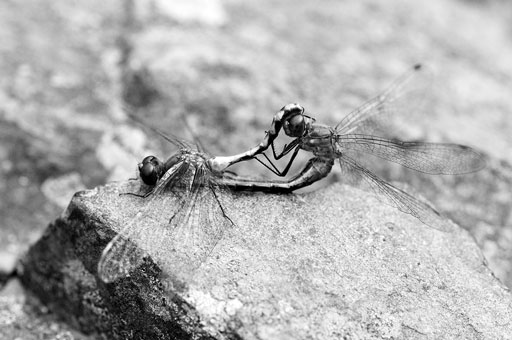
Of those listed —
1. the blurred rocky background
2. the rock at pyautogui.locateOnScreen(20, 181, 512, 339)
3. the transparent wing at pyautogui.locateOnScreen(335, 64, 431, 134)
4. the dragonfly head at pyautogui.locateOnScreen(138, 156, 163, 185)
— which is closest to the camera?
the rock at pyautogui.locateOnScreen(20, 181, 512, 339)

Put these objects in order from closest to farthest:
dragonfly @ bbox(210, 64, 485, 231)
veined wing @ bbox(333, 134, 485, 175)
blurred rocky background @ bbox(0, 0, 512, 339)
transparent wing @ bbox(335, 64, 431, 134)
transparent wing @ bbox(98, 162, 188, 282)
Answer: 1. transparent wing @ bbox(98, 162, 188, 282)
2. dragonfly @ bbox(210, 64, 485, 231)
3. veined wing @ bbox(333, 134, 485, 175)
4. transparent wing @ bbox(335, 64, 431, 134)
5. blurred rocky background @ bbox(0, 0, 512, 339)

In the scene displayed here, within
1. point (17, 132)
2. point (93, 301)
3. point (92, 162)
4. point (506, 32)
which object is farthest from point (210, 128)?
point (506, 32)

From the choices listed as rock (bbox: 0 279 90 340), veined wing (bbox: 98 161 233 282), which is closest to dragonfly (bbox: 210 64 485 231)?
veined wing (bbox: 98 161 233 282)

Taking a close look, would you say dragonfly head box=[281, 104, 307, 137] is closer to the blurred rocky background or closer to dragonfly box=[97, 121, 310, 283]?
dragonfly box=[97, 121, 310, 283]

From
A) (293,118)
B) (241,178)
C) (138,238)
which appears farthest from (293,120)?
(138,238)

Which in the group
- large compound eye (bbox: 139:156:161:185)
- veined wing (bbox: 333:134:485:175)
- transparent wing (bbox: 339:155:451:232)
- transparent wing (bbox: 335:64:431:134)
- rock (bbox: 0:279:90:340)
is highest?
transparent wing (bbox: 335:64:431:134)

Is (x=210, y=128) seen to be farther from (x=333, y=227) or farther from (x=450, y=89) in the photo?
(x=450, y=89)

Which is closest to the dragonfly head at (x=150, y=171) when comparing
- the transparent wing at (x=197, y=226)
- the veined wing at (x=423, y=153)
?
the transparent wing at (x=197, y=226)
